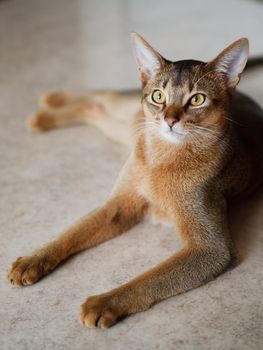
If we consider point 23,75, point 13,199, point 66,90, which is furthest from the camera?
point 23,75

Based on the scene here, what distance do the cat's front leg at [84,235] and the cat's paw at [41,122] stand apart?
817 millimetres

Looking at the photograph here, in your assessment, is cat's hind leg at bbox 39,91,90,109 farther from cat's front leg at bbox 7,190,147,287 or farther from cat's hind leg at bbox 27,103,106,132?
cat's front leg at bbox 7,190,147,287

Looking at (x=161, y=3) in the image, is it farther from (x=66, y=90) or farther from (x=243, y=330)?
(x=243, y=330)

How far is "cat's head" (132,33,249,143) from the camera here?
63.7 inches

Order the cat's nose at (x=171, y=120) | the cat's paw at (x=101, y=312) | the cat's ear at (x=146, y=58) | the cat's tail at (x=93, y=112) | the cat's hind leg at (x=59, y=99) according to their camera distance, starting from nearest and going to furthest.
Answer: the cat's paw at (x=101, y=312), the cat's nose at (x=171, y=120), the cat's ear at (x=146, y=58), the cat's tail at (x=93, y=112), the cat's hind leg at (x=59, y=99)

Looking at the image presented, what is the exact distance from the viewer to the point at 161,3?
434cm

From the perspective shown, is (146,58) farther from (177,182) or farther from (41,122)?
(41,122)

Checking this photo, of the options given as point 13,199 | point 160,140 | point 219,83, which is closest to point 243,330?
point 160,140

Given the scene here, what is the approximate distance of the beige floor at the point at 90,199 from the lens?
150 centimetres

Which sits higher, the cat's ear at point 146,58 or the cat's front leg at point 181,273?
the cat's ear at point 146,58

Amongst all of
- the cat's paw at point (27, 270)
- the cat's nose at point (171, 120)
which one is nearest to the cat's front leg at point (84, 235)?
the cat's paw at point (27, 270)

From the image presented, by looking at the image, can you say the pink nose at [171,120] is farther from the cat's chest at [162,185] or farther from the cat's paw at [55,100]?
the cat's paw at [55,100]

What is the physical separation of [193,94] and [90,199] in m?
0.66

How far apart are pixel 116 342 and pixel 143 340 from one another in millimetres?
74
